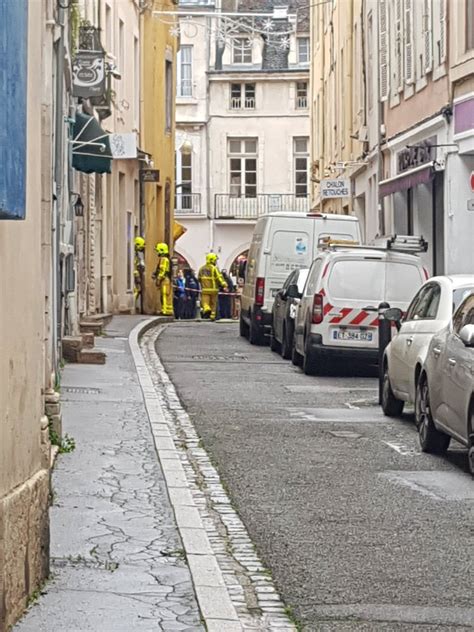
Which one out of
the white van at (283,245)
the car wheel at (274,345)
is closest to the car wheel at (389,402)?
the car wheel at (274,345)

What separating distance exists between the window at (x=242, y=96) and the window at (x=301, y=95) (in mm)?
1901

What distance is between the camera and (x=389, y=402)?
52.9 ft

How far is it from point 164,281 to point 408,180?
43.8 ft

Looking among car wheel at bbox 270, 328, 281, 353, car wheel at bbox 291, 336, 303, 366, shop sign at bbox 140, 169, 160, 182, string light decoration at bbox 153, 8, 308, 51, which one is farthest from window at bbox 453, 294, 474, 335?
string light decoration at bbox 153, 8, 308, 51

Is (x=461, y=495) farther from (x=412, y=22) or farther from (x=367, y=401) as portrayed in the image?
(x=412, y=22)

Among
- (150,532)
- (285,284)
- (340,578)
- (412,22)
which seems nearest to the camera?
(340,578)

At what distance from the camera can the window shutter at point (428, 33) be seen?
98.2 ft

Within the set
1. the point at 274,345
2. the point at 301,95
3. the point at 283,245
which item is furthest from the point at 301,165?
the point at 274,345

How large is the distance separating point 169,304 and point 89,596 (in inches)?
1435

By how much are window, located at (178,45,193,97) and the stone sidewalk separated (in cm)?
5492

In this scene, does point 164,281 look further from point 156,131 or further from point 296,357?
point 296,357

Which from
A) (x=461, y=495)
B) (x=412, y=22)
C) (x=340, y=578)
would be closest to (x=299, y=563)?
(x=340, y=578)

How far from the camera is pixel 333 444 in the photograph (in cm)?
1366

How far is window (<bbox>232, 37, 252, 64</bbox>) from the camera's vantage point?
69750 millimetres
